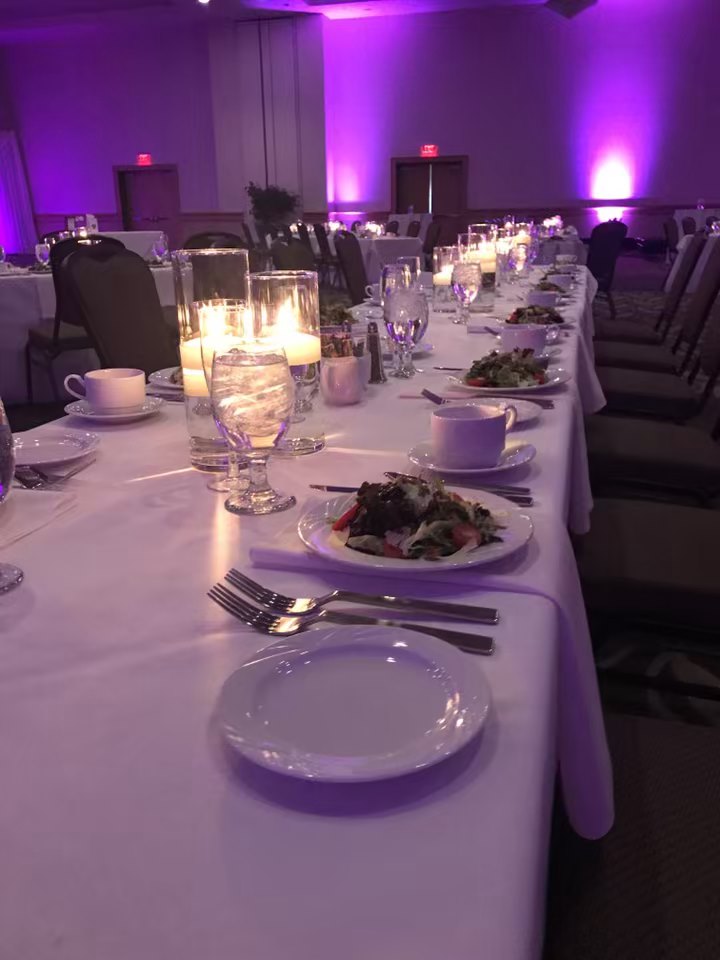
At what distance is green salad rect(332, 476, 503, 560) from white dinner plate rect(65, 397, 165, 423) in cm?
68

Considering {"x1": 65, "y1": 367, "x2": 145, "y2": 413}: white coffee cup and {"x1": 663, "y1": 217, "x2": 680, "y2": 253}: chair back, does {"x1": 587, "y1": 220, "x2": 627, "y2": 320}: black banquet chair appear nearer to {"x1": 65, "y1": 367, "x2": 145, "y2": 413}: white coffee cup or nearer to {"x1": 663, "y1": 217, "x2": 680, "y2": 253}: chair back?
{"x1": 663, "y1": 217, "x2": 680, "y2": 253}: chair back

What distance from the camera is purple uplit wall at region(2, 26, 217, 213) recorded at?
11812mm

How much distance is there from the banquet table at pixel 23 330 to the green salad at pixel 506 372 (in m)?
3.19

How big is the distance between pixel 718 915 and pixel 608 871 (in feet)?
0.35

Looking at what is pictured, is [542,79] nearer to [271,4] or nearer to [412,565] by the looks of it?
[271,4]

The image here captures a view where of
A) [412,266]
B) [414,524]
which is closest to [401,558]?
[414,524]

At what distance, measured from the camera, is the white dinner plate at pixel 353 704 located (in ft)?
1.59

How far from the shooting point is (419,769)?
471 mm

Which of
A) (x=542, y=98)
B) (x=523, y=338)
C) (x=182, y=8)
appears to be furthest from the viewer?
(x=542, y=98)

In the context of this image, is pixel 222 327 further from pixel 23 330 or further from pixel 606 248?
pixel 606 248

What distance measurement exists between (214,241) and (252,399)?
12.2 ft

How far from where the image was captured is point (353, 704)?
0.55 meters

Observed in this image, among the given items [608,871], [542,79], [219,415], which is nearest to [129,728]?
[219,415]

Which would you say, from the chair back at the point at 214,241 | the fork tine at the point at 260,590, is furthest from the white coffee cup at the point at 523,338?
the chair back at the point at 214,241
